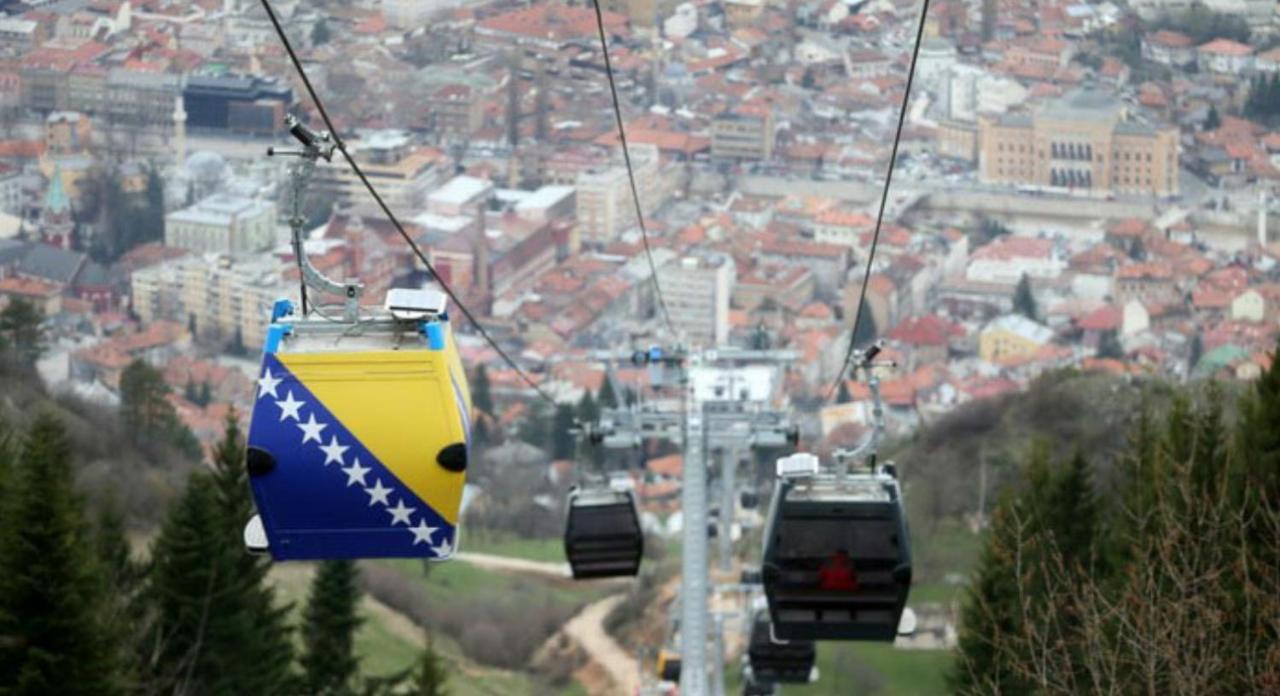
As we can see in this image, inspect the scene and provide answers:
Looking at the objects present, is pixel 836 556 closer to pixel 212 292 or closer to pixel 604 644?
pixel 604 644

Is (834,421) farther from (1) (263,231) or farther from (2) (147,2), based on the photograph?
(2) (147,2)

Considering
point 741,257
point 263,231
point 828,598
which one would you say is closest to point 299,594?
point 828,598

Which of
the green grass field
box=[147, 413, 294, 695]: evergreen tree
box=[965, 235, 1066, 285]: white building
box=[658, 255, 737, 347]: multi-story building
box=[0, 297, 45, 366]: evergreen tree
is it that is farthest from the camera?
box=[965, 235, 1066, 285]: white building

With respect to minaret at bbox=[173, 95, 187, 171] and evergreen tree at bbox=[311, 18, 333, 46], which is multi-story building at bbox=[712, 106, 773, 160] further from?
minaret at bbox=[173, 95, 187, 171]

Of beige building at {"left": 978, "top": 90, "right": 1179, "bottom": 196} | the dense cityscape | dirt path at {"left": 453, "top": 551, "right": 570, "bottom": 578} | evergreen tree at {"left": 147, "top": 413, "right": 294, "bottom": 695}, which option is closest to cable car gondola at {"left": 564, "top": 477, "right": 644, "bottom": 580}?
evergreen tree at {"left": 147, "top": 413, "right": 294, "bottom": 695}

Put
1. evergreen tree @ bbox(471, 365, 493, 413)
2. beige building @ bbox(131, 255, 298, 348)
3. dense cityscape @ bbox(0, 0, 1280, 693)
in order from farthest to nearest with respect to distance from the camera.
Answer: beige building @ bbox(131, 255, 298, 348), dense cityscape @ bbox(0, 0, 1280, 693), evergreen tree @ bbox(471, 365, 493, 413)

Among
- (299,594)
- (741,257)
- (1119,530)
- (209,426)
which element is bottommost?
(741,257)

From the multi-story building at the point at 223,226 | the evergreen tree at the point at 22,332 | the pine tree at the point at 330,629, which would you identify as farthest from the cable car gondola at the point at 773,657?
the multi-story building at the point at 223,226
